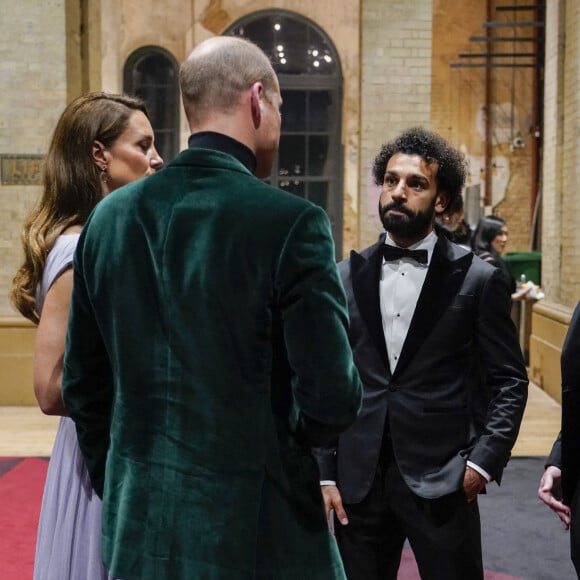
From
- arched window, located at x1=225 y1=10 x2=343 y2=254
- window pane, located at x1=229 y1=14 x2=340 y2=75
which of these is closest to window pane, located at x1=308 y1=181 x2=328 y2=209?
arched window, located at x1=225 y1=10 x2=343 y2=254

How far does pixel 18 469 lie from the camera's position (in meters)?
5.15

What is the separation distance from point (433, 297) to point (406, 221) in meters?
0.23

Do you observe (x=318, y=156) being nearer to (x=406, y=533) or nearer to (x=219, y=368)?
(x=406, y=533)

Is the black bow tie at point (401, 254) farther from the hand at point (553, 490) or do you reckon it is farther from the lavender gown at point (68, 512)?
the lavender gown at point (68, 512)

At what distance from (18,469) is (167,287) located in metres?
4.13

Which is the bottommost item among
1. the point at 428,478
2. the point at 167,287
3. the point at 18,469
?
the point at 18,469

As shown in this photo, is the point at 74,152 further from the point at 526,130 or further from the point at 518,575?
Answer: the point at 526,130

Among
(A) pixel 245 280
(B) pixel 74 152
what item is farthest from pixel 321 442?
(B) pixel 74 152

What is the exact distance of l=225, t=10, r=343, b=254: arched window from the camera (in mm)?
10586

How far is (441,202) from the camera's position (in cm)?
247

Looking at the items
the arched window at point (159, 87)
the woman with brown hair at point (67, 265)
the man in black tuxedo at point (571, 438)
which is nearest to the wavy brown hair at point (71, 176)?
the woman with brown hair at point (67, 265)

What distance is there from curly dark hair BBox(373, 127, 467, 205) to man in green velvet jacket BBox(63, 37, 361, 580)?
0.98m

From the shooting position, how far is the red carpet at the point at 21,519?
3.56 meters

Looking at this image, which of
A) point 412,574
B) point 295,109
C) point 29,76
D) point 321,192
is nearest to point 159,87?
point 295,109
